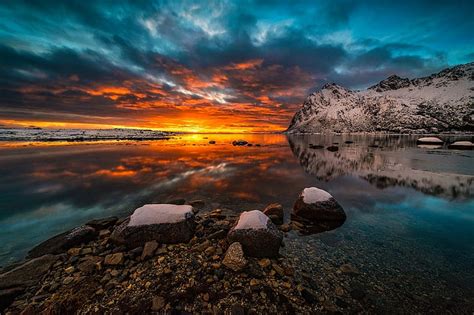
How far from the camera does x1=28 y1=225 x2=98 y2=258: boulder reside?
5.90 meters

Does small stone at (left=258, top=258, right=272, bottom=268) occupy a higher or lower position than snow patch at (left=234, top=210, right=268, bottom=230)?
lower

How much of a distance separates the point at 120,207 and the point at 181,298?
7106 millimetres

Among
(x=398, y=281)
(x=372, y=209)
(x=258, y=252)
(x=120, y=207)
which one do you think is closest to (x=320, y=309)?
(x=258, y=252)

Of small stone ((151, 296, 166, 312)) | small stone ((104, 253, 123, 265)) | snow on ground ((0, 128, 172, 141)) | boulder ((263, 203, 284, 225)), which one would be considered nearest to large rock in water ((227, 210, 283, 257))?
boulder ((263, 203, 284, 225))

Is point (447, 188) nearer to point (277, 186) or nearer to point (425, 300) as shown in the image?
point (277, 186)

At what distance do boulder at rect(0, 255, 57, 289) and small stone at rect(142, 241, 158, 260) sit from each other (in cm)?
231

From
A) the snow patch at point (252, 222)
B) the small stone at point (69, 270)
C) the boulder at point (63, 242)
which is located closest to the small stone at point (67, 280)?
the small stone at point (69, 270)

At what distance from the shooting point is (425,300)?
4.35 meters

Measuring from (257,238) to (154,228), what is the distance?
3203mm

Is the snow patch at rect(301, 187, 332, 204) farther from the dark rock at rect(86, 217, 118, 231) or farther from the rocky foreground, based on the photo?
the dark rock at rect(86, 217, 118, 231)

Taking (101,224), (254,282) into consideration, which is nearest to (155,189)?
(101,224)

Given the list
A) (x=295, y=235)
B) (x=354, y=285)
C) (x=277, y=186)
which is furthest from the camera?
(x=277, y=186)

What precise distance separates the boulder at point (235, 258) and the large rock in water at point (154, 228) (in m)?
1.67

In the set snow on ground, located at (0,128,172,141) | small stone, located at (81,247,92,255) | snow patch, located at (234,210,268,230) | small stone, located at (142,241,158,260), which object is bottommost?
small stone, located at (81,247,92,255)
